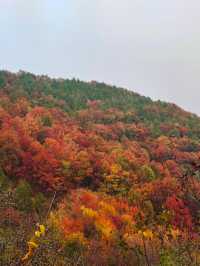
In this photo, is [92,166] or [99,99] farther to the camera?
[99,99]

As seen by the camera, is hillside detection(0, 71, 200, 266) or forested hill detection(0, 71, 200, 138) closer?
hillside detection(0, 71, 200, 266)

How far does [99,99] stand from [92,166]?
7213 centimetres

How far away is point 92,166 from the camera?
78.3 metres

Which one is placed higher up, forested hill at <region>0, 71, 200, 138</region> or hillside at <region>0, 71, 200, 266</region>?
forested hill at <region>0, 71, 200, 138</region>

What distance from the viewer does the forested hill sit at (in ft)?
403

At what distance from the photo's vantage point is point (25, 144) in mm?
78250

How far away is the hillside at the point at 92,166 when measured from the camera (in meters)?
37.2

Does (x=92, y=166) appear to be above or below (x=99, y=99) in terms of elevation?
below

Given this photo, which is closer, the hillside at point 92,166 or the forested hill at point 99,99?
the hillside at point 92,166

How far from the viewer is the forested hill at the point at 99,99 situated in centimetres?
12281

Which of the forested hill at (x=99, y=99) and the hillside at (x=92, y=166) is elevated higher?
the forested hill at (x=99, y=99)

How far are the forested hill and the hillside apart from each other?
16.5 inches

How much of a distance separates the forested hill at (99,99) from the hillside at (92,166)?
42 centimetres

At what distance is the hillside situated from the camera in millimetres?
37219
